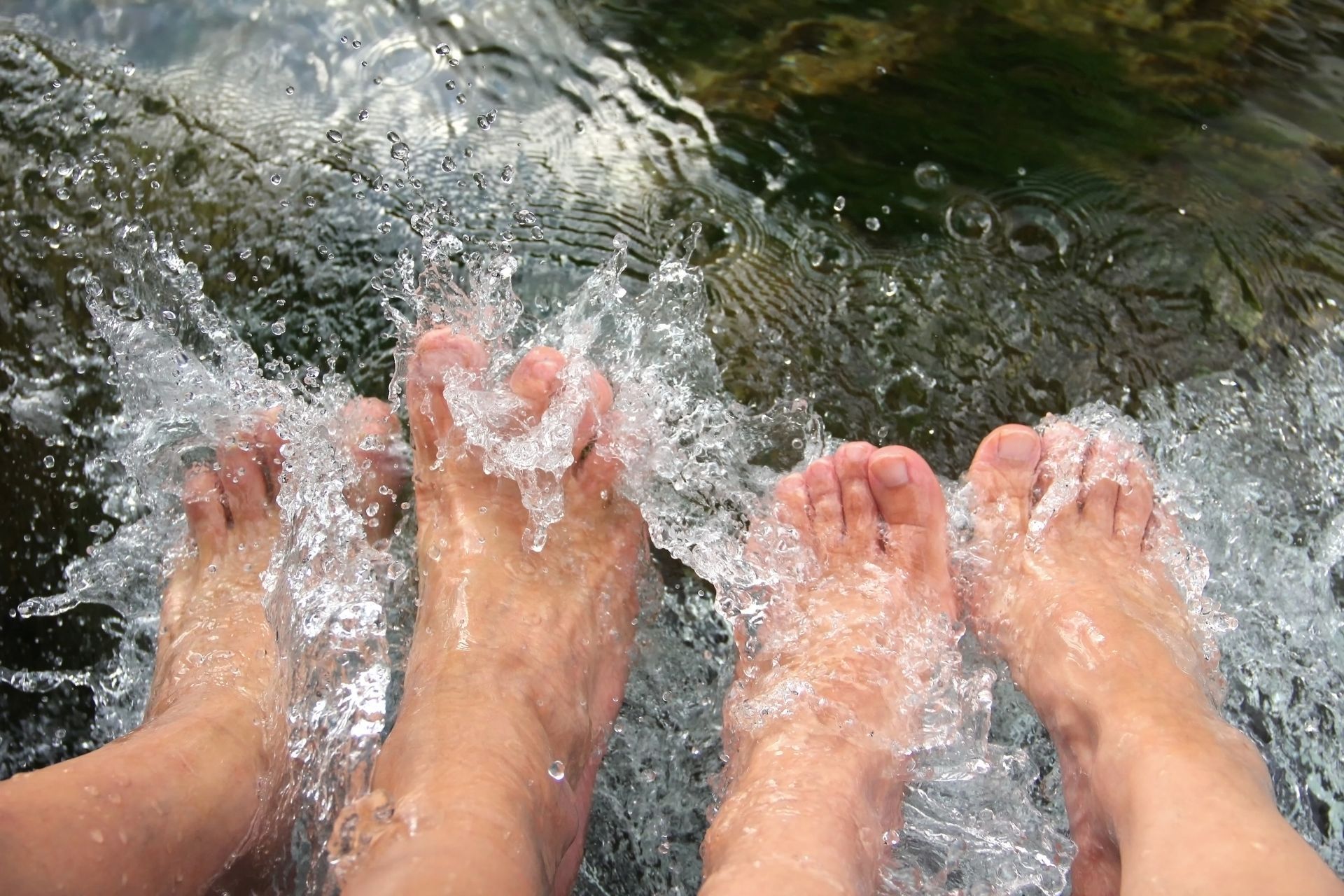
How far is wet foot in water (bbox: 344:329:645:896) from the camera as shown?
1.36 meters

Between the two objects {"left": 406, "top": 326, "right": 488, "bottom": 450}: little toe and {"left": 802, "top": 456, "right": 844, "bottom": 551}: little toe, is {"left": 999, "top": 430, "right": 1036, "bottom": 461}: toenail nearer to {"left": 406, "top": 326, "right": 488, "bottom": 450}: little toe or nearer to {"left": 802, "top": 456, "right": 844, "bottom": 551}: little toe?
{"left": 802, "top": 456, "right": 844, "bottom": 551}: little toe

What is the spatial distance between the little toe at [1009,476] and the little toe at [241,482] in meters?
1.45

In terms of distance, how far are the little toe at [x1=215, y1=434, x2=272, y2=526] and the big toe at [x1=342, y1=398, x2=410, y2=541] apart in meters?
0.25

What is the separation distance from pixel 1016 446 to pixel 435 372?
112cm

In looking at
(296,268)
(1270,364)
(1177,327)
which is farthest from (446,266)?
(1270,364)

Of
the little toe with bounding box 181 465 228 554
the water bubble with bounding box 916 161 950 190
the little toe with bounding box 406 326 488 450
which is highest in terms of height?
the water bubble with bounding box 916 161 950 190

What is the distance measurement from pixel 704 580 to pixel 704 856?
21.9 inches

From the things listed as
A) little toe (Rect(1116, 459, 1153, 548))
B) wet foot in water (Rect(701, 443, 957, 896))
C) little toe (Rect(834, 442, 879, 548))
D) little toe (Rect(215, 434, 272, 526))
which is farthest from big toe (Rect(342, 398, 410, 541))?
little toe (Rect(1116, 459, 1153, 548))

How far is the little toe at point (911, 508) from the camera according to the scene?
1911 millimetres

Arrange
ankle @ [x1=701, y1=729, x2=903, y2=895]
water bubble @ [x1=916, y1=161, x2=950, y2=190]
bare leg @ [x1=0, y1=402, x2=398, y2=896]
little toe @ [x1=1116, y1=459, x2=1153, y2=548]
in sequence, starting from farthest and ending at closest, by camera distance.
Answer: water bubble @ [x1=916, y1=161, x2=950, y2=190], little toe @ [x1=1116, y1=459, x2=1153, y2=548], ankle @ [x1=701, y1=729, x2=903, y2=895], bare leg @ [x1=0, y1=402, x2=398, y2=896]

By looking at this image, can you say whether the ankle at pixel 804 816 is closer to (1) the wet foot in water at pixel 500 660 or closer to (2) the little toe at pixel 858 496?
(1) the wet foot in water at pixel 500 660

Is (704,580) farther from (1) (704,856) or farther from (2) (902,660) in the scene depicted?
(1) (704,856)

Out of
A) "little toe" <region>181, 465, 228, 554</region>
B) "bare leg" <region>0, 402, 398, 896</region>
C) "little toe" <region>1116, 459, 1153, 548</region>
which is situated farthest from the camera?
"little toe" <region>181, 465, 228, 554</region>

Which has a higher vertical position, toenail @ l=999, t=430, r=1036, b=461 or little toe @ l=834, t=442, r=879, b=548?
toenail @ l=999, t=430, r=1036, b=461
